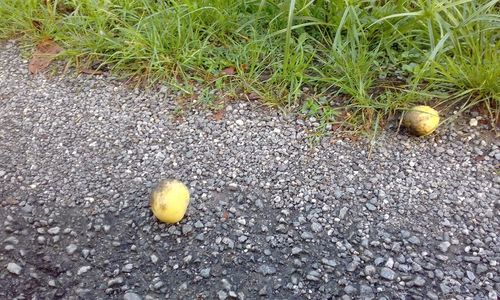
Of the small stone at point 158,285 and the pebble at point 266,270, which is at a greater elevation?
the pebble at point 266,270

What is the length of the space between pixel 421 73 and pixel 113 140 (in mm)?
1646

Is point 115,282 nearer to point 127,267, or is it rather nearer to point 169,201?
point 127,267

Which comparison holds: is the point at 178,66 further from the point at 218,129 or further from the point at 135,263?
the point at 135,263

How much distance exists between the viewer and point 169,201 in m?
2.45

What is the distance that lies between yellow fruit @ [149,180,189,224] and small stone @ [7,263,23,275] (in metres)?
0.62

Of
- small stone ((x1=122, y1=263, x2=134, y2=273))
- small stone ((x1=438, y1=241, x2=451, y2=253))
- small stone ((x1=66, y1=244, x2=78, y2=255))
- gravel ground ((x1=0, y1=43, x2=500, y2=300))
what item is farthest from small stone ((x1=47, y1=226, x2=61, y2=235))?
small stone ((x1=438, y1=241, x2=451, y2=253))

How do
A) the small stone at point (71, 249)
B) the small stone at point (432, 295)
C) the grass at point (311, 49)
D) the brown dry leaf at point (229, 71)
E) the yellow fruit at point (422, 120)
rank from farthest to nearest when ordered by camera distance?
the brown dry leaf at point (229, 71) < the grass at point (311, 49) < the yellow fruit at point (422, 120) < the small stone at point (71, 249) < the small stone at point (432, 295)

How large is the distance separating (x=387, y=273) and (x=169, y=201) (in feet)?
3.18

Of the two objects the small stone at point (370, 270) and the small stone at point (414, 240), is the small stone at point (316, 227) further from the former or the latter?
the small stone at point (414, 240)

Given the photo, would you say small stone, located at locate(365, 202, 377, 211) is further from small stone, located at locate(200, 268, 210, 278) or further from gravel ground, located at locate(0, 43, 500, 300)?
small stone, located at locate(200, 268, 210, 278)

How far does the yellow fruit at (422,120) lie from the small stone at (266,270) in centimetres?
105

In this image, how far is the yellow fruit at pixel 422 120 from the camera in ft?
9.21

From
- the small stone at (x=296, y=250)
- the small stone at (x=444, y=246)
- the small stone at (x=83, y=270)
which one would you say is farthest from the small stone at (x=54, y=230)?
the small stone at (x=444, y=246)

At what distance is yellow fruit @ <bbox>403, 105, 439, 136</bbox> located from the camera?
281cm
